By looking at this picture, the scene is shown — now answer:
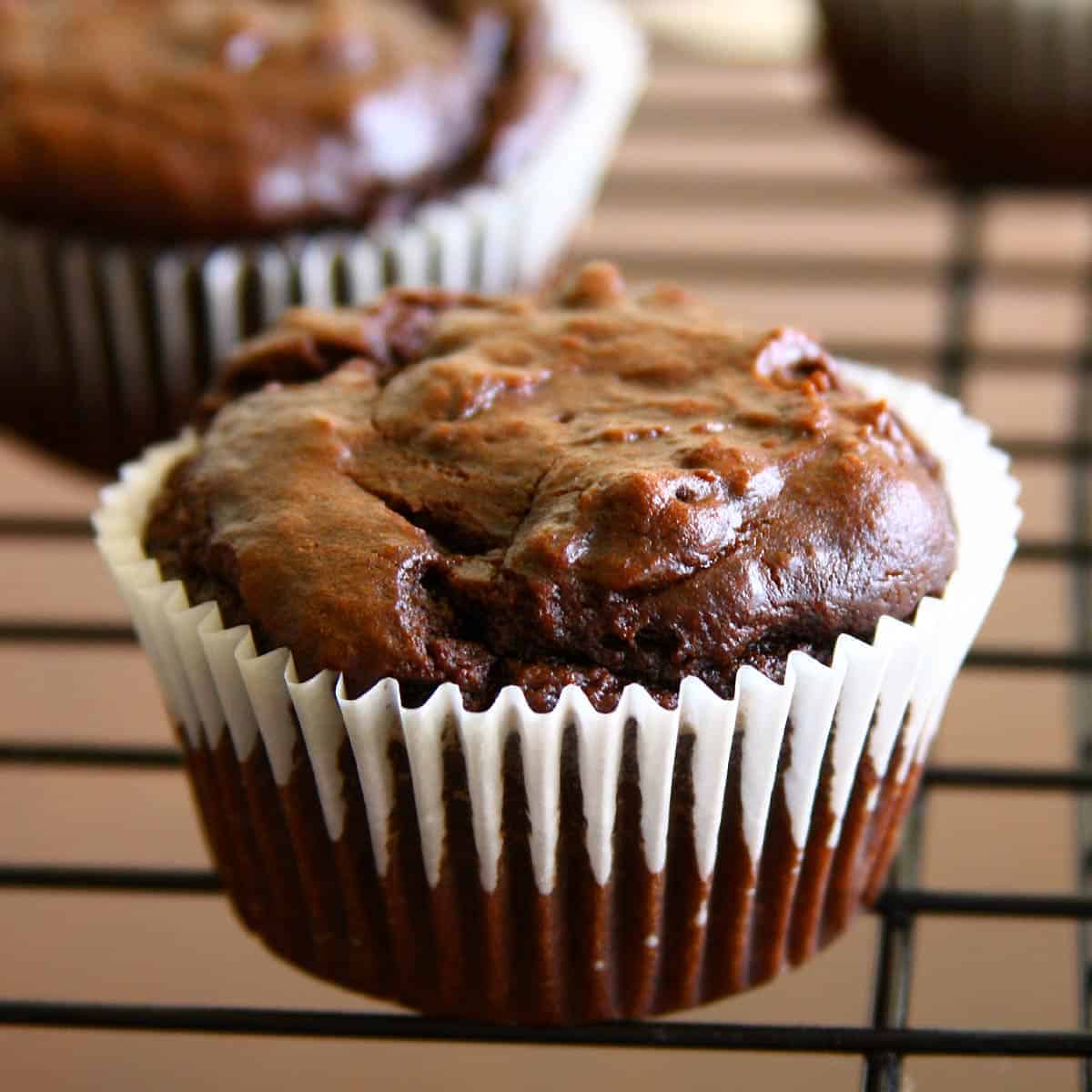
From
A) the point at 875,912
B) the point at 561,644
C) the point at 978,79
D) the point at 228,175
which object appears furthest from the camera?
the point at 978,79

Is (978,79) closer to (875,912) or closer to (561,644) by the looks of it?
(875,912)

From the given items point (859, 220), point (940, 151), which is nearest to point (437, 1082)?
point (859, 220)

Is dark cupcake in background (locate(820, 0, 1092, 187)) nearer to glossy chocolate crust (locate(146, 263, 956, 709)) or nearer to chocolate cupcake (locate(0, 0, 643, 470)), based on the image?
chocolate cupcake (locate(0, 0, 643, 470))

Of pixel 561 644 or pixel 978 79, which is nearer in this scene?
pixel 561 644

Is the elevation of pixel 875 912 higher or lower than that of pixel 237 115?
lower

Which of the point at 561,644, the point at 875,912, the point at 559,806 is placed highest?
the point at 561,644

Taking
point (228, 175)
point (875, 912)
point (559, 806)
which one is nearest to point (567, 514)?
point (559, 806)

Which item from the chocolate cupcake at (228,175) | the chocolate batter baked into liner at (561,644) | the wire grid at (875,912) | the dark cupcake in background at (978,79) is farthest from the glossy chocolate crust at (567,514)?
the dark cupcake in background at (978,79)
